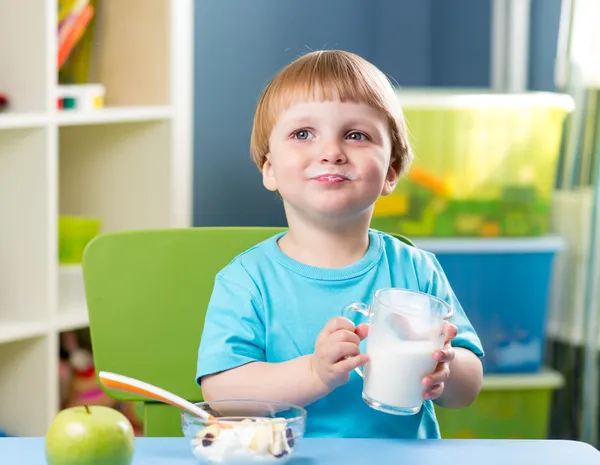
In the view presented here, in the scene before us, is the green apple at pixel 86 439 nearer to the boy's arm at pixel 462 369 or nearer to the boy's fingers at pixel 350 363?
the boy's fingers at pixel 350 363

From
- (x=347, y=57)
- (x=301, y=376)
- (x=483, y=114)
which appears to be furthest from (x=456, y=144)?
(x=301, y=376)

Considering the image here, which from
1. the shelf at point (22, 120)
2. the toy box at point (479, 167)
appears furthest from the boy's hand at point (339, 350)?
the toy box at point (479, 167)

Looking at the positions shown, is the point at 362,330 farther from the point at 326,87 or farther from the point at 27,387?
the point at 27,387

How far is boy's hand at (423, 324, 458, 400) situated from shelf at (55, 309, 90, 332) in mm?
1200

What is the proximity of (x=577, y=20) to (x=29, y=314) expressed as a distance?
1307 millimetres

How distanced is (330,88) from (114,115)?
1.12 metres

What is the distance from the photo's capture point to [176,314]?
3.75 ft

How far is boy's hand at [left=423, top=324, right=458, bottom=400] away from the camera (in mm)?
872

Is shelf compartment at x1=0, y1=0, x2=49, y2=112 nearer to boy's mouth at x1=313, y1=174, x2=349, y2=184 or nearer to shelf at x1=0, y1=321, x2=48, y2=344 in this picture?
shelf at x1=0, y1=321, x2=48, y2=344

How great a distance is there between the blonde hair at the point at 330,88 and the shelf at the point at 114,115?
94 centimetres

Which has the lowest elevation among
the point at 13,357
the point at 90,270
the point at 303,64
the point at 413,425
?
the point at 13,357

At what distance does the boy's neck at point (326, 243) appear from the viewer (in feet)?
3.50

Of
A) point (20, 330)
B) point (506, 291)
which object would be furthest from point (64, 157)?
point (506, 291)

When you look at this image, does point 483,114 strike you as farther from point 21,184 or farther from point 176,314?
point 176,314
